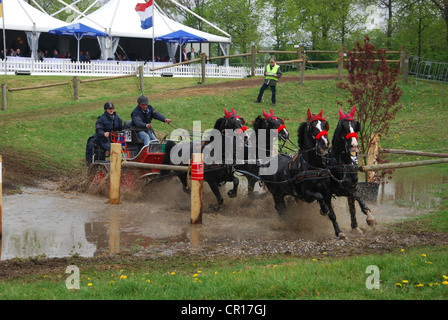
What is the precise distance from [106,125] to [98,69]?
20.7 meters

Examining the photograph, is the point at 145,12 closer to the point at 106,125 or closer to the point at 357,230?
the point at 106,125

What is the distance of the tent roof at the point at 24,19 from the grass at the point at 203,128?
17.6 feet

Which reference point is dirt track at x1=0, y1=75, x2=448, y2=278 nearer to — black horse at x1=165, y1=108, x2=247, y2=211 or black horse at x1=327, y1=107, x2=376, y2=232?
black horse at x1=165, y1=108, x2=247, y2=211

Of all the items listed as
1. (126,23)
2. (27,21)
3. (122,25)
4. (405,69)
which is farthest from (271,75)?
(27,21)

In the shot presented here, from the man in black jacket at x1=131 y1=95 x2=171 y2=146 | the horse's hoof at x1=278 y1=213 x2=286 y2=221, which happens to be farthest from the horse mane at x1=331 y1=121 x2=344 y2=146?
the man in black jacket at x1=131 y1=95 x2=171 y2=146

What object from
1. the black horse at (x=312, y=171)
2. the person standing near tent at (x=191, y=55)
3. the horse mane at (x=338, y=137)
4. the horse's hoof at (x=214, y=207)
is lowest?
the horse's hoof at (x=214, y=207)

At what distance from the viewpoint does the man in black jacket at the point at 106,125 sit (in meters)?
12.7

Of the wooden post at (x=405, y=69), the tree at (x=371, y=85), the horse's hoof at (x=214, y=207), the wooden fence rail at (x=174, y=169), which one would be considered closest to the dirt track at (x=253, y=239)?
the horse's hoof at (x=214, y=207)

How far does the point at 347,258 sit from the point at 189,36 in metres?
31.3

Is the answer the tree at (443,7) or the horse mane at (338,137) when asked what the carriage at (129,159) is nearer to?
the horse mane at (338,137)

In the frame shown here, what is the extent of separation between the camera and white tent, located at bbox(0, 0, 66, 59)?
112 feet

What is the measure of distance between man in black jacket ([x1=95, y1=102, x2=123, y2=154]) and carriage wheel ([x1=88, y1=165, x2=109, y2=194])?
1.63 feet

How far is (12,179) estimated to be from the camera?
13.7 m

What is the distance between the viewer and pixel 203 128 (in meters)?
19.5
